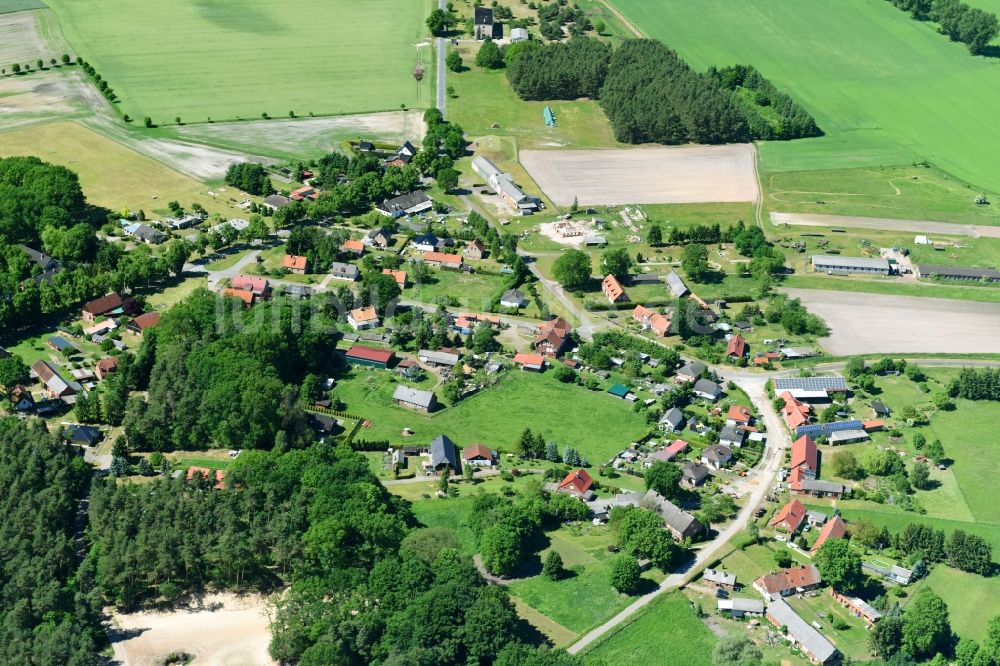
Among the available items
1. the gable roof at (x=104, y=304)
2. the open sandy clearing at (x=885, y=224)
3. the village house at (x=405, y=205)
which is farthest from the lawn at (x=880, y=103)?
the gable roof at (x=104, y=304)

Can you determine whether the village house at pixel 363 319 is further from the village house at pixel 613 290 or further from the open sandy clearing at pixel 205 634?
the open sandy clearing at pixel 205 634

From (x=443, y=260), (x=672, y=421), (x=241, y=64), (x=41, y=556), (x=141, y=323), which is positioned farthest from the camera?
(x=241, y=64)

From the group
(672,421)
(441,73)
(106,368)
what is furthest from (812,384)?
(441,73)

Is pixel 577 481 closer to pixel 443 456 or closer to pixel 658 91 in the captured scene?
pixel 443 456

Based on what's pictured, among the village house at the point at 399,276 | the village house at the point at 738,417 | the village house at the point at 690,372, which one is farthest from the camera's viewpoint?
the village house at the point at 399,276

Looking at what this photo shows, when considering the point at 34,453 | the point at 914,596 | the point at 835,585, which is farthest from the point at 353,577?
the point at 914,596

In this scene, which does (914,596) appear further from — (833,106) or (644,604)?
(833,106)

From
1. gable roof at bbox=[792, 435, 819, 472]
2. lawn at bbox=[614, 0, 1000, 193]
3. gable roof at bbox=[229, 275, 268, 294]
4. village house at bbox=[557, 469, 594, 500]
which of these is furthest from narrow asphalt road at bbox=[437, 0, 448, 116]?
village house at bbox=[557, 469, 594, 500]
